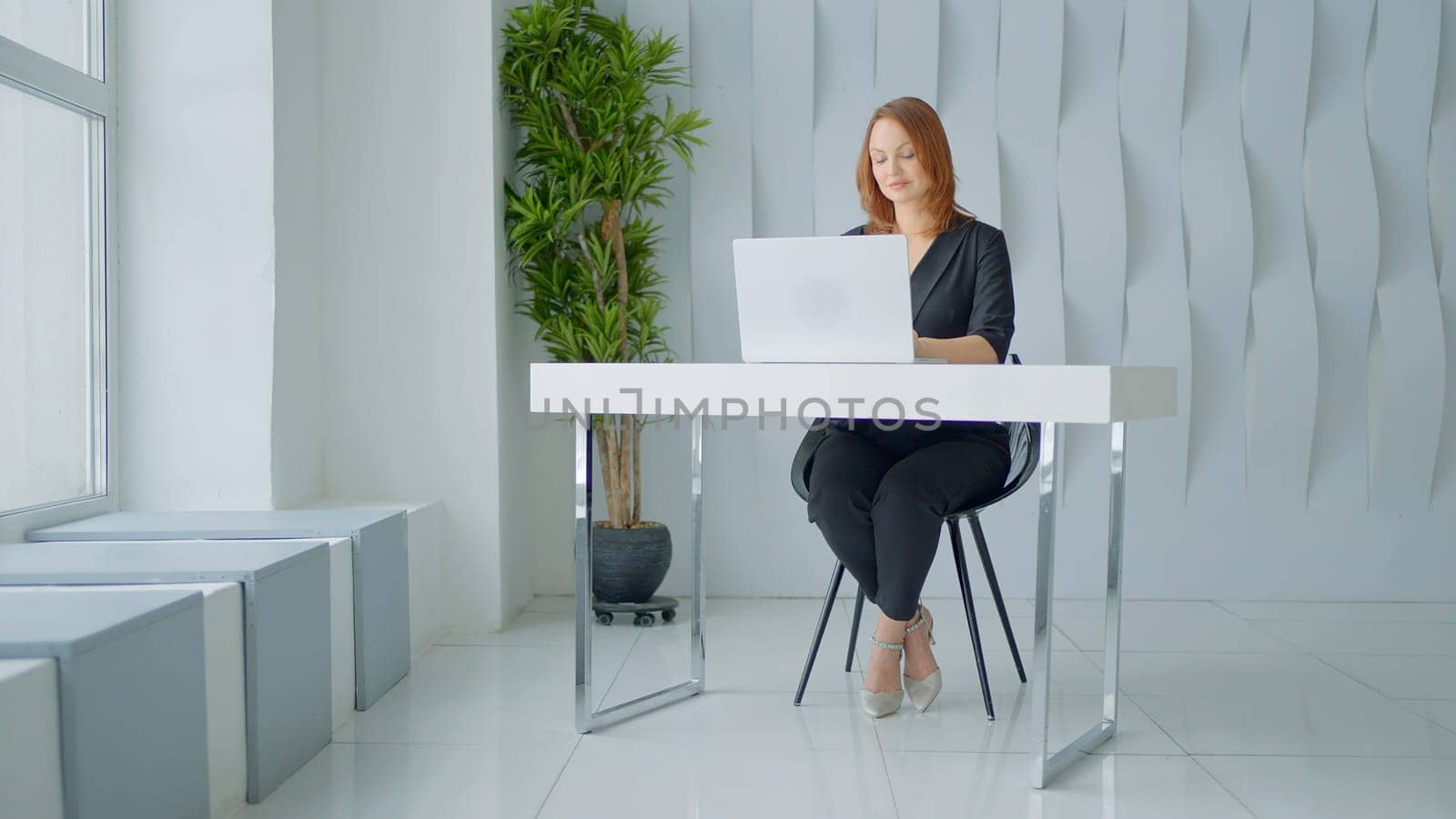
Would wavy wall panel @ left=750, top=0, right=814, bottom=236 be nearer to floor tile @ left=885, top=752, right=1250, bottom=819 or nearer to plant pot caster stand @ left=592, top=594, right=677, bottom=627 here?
plant pot caster stand @ left=592, top=594, right=677, bottom=627

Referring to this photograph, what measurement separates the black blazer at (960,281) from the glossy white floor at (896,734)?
839mm

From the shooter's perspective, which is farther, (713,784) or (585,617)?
(585,617)

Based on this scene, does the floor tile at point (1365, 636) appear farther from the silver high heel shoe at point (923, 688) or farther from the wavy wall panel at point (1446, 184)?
the silver high heel shoe at point (923, 688)

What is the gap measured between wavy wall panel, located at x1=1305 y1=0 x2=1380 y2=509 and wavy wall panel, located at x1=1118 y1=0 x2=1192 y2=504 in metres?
0.43

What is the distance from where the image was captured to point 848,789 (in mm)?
1981

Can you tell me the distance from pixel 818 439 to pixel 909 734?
2.25 feet

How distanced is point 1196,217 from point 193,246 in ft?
9.44

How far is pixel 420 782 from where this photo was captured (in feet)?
6.63

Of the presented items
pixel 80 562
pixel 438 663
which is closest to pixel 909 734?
pixel 438 663

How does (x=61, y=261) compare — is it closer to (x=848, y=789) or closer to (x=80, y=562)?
(x=80, y=562)

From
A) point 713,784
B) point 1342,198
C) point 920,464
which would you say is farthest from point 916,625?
point 1342,198

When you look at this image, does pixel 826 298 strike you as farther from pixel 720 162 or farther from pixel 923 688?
pixel 720 162

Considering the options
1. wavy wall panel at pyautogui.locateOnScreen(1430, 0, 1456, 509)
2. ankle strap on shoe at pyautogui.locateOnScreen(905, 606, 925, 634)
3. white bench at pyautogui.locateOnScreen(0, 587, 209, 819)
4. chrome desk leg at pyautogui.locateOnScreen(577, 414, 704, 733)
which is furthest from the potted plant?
wavy wall panel at pyautogui.locateOnScreen(1430, 0, 1456, 509)

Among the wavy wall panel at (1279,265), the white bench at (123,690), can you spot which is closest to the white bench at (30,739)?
the white bench at (123,690)
